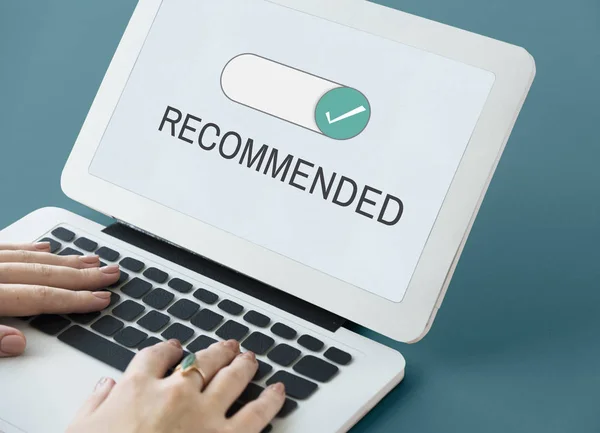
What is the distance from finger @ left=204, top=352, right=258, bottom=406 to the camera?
0.72 metres

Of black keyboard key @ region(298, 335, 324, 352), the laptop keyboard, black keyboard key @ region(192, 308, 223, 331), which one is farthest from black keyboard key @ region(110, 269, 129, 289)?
black keyboard key @ region(298, 335, 324, 352)

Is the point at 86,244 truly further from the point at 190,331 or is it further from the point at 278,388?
the point at 278,388

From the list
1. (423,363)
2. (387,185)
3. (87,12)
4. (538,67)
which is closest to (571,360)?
(423,363)

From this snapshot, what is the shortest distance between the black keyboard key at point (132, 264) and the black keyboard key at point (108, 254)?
1 cm

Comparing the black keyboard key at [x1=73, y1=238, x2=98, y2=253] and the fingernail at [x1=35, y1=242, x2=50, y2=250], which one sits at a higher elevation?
the black keyboard key at [x1=73, y1=238, x2=98, y2=253]

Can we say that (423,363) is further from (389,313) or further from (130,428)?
(130,428)

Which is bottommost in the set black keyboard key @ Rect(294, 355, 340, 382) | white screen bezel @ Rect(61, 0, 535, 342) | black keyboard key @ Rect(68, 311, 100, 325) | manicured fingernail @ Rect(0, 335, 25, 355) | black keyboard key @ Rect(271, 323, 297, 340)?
manicured fingernail @ Rect(0, 335, 25, 355)

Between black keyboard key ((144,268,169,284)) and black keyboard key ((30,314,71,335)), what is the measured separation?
3.9 inches

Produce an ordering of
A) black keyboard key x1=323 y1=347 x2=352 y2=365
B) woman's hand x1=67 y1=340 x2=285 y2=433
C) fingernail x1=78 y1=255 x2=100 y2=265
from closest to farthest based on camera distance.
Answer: woman's hand x1=67 y1=340 x2=285 y2=433 < black keyboard key x1=323 y1=347 x2=352 y2=365 < fingernail x1=78 y1=255 x2=100 y2=265

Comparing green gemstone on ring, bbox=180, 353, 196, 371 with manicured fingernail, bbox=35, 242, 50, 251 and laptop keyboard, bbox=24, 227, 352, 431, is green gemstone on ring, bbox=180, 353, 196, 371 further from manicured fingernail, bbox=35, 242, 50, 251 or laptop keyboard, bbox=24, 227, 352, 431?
manicured fingernail, bbox=35, 242, 50, 251

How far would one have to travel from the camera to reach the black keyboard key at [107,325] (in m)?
0.82

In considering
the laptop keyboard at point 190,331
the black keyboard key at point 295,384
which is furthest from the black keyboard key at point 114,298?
the black keyboard key at point 295,384

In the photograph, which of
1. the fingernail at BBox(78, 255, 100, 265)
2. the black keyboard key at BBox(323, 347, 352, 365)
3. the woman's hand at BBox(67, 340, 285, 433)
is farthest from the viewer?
the fingernail at BBox(78, 255, 100, 265)

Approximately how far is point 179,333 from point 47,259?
0.61ft
